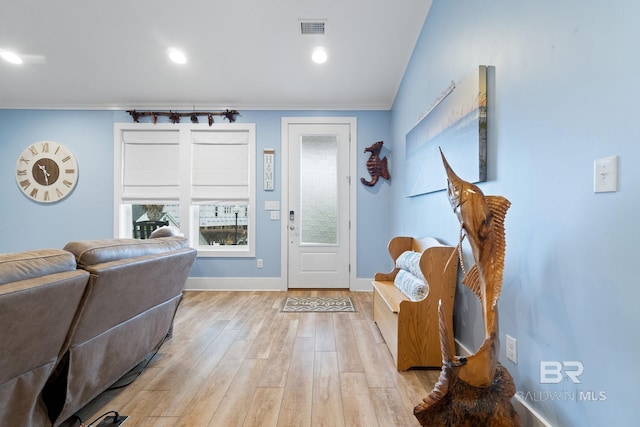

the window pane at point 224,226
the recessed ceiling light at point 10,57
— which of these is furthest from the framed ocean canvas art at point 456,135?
the recessed ceiling light at point 10,57

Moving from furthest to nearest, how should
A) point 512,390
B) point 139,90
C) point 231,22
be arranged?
1. point 139,90
2. point 231,22
3. point 512,390

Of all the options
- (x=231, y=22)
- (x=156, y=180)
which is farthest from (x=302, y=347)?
(x=156, y=180)

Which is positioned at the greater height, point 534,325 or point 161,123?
point 161,123

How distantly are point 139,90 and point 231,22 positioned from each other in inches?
71.7

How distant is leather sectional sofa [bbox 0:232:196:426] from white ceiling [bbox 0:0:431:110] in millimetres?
2175

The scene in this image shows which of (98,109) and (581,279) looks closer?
(581,279)

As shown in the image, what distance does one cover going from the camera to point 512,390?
105 cm

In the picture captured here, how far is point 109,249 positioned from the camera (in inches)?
53.3

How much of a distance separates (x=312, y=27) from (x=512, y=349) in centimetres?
291

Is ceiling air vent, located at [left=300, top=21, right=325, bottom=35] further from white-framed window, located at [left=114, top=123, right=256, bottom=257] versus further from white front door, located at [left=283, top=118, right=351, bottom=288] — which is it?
white-framed window, located at [left=114, top=123, right=256, bottom=257]

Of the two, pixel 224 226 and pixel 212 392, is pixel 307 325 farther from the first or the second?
pixel 224 226

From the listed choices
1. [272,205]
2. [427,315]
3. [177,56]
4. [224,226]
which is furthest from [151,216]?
[427,315]

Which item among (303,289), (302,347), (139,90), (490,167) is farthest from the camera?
(303,289)

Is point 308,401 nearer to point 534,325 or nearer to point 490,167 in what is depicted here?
point 534,325
